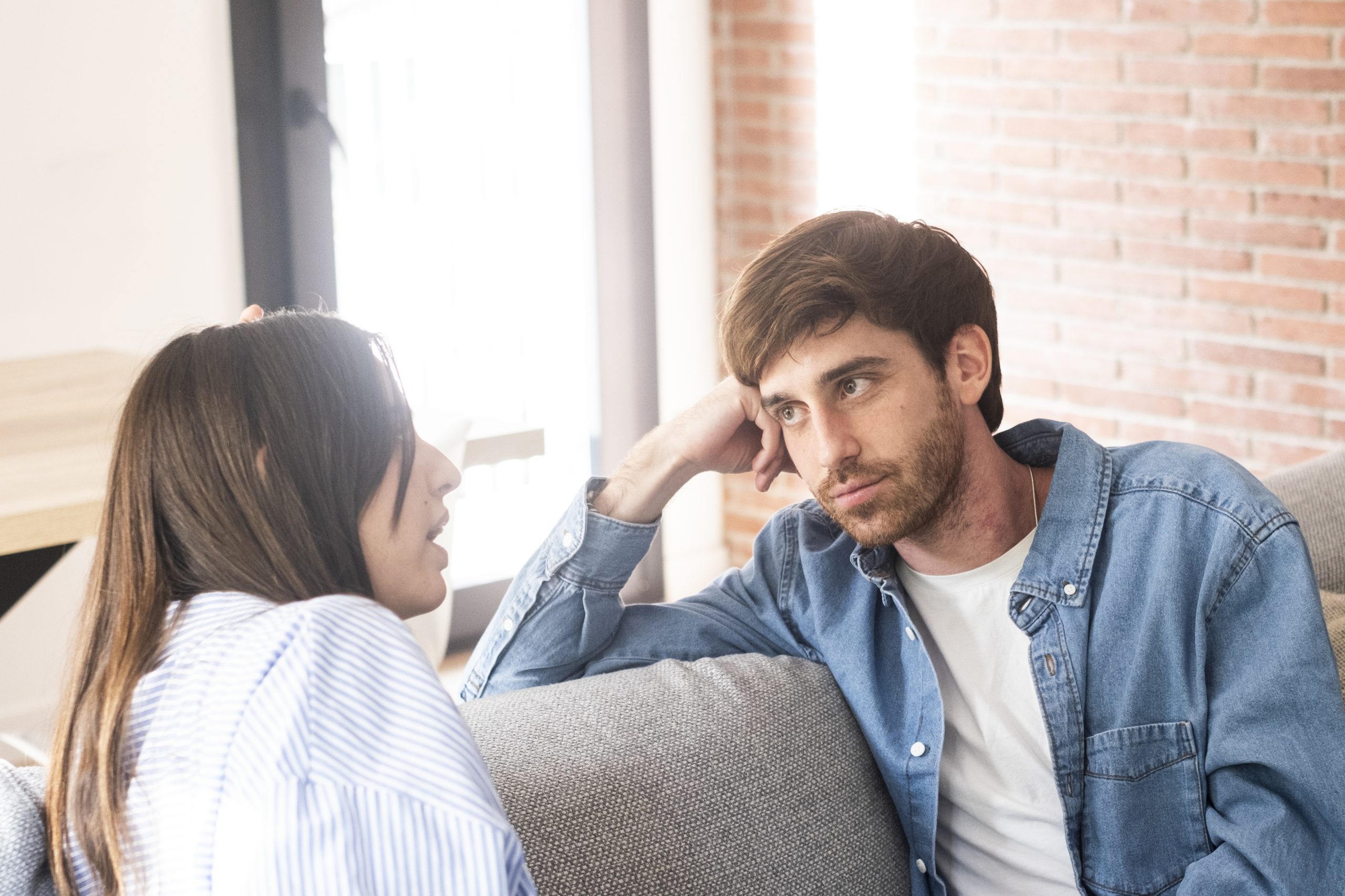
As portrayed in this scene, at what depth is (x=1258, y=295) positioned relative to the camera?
3.01 meters

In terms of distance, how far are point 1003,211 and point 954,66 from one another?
0.39 meters

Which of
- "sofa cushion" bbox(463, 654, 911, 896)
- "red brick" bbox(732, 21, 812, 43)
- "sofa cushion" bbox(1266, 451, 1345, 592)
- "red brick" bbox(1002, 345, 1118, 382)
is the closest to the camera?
"sofa cushion" bbox(463, 654, 911, 896)

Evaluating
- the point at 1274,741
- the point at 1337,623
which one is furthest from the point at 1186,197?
the point at 1274,741

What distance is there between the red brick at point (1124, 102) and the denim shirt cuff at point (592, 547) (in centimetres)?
207

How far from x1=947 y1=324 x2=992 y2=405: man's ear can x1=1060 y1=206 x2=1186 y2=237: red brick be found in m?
1.74

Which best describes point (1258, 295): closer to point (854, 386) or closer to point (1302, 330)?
point (1302, 330)

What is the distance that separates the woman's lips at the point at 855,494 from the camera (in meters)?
1.48

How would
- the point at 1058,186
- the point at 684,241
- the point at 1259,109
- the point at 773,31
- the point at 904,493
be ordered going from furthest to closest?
the point at 684,241
the point at 773,31
the point at 1058,186
the point at 1259,109
the point at 904,493

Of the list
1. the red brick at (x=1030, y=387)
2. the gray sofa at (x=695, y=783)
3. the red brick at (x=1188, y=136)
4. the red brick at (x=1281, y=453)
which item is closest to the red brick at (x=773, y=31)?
the red brick at (x=1188, y=136)

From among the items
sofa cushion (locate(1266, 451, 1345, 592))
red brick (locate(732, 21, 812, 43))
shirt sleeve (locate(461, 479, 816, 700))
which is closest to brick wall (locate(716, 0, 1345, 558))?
red brick (locate(732, 21, 812, 43))

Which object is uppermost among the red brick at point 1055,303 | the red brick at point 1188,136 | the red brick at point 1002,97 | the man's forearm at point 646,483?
the red brick at point 1002,97

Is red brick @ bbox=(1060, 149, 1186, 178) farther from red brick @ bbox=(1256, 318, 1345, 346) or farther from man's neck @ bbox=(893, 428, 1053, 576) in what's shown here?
man's neck @ bbox=(893, 428, 1053, 576)

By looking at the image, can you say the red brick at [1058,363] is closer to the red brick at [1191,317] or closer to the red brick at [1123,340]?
the red brick at [1123,340]

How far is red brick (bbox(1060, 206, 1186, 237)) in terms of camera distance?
122 inches
